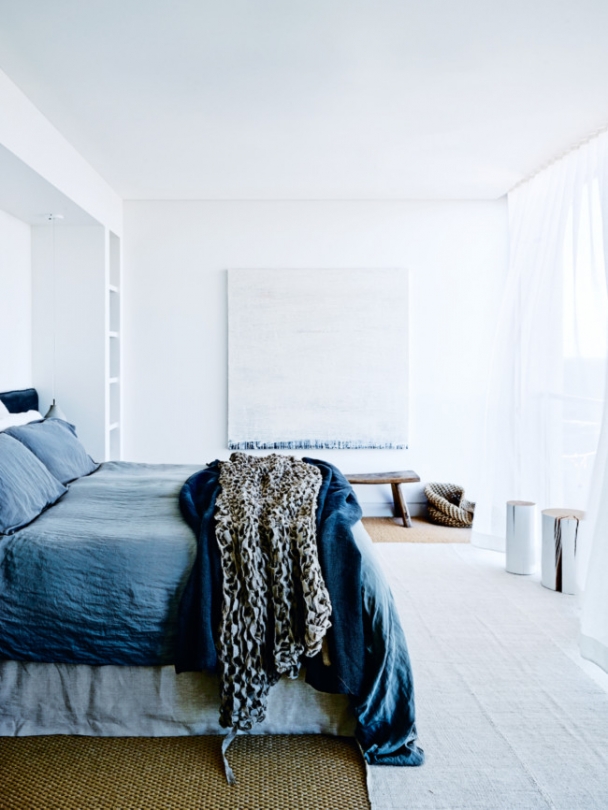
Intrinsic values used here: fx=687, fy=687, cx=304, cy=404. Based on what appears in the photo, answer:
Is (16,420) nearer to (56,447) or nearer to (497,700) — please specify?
→ (56,447)

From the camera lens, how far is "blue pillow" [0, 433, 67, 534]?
2.58 metres

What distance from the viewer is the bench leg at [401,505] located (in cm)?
541

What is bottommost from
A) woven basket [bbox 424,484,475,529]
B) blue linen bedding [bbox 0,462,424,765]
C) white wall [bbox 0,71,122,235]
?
woven basket [bbox 424,484,475,529]

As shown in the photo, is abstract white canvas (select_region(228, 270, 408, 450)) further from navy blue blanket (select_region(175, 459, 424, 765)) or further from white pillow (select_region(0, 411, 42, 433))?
navy blue blanket (select_region(175, 459, 424, 765))

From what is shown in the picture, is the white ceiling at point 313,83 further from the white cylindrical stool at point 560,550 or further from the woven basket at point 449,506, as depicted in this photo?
the woven basket at point 449,506

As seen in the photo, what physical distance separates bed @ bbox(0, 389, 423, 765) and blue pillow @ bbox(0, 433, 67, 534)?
12 centimetres

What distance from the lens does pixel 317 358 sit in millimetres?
5645

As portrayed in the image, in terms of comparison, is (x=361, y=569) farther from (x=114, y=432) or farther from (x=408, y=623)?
(x=114, y=432)

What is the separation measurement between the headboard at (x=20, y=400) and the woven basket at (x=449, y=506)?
313 centimetres

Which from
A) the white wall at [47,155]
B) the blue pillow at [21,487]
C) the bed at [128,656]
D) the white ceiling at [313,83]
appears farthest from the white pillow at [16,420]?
the white ceiling at [313,83]

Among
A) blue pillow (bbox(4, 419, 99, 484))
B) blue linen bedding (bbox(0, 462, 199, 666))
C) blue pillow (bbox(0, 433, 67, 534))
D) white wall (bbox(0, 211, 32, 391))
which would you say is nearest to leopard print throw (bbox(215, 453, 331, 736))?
blue linen bedding (bbox(0, 462, 199, 666))

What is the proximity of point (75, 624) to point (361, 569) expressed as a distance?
3.25 ft

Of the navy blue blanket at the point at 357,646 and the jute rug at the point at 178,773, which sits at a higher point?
the navy blue blanket at the point at 357,646

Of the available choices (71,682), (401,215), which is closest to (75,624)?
(71,682)
